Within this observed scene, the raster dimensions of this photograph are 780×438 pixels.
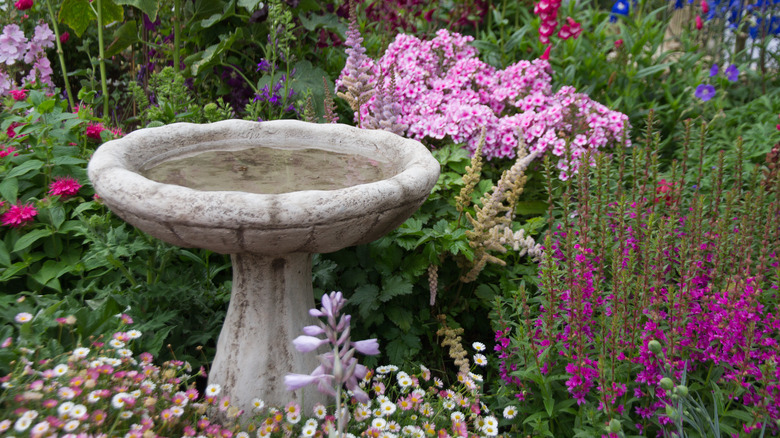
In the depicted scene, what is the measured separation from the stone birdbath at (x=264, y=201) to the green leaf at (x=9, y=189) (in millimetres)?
699

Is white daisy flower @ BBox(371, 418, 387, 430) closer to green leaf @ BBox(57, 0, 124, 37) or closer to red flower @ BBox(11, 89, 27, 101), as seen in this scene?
red flower @ BBox(11, 89, 27, 101)

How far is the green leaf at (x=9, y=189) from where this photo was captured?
8.15 ft

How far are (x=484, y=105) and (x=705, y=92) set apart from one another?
6.21ft

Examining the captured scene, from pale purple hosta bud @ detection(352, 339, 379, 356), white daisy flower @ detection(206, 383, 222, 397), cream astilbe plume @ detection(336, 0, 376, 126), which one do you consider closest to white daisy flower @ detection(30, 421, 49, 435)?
white daisy flower @ detection(206, 383, 222, 397)

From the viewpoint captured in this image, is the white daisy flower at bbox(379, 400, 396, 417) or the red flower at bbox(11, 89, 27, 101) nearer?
the white daisy flower at bbox(379, 400, 396, 417)

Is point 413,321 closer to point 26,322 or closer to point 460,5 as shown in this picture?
point 26,322

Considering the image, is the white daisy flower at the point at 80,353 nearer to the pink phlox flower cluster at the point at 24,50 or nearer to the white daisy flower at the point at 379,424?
the white daisy flower at the point at 379,424

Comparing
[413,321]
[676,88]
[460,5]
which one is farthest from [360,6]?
[413,321]

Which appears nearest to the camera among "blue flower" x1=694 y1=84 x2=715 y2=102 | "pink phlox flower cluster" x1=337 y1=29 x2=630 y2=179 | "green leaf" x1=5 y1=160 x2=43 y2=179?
"green leaf" x1=5 y1=160 x2=43 y2=179

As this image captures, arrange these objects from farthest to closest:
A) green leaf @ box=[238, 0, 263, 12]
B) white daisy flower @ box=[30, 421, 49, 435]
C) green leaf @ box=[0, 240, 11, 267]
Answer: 1. green leaf @ box=[238, 0, 263, 12]
2. green leaf @ box=[0, 240, 11, 267]
3. white daisy flower @ box=[30, 421, 49, 435]

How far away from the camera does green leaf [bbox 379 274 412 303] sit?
2560 mm

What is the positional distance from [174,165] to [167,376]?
739 mm

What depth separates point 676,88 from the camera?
191 inches

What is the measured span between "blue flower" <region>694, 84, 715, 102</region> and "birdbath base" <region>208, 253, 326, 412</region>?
3.51 m
